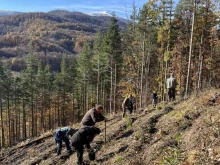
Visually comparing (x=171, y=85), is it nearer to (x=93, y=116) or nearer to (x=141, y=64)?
(x=93, y=116)

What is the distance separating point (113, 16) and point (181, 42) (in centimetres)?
1052

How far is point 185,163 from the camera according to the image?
654 cm

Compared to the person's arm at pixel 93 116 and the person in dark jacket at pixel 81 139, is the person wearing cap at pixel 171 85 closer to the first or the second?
the person's arm at pixel 93 116

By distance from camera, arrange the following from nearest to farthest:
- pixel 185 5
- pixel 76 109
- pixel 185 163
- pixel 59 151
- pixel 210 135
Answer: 1. pixel 185 163
2. pixel 210 135
3. pixel 59 151
4. pixel 185 5
5. pixel 76 109

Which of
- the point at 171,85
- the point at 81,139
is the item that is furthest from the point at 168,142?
the point at 171,85

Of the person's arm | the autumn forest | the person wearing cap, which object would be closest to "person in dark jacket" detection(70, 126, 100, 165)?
the person's arm

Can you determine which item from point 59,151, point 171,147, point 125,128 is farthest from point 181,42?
point 171,147

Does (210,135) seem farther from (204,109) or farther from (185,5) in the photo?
(185,5)

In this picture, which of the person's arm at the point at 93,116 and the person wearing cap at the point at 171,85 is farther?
the person wearing cap at the point at 171,85

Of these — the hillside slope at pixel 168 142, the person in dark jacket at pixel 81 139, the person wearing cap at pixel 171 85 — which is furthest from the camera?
the person wearing cap at pixel 171 85

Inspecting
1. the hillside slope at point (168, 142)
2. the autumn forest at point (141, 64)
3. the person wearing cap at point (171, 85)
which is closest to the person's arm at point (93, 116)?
the hillside slope at point (168, 142)

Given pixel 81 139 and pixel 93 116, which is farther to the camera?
pixel 93 116

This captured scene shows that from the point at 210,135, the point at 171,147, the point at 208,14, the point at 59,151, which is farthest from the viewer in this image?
the point at 208,14

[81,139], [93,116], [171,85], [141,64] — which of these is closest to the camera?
[81,139]
